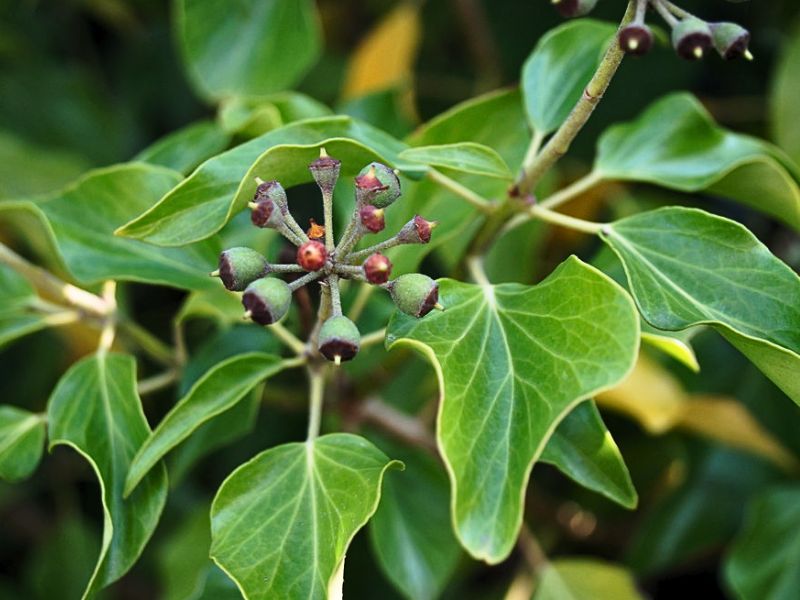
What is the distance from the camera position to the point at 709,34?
0.58 meters

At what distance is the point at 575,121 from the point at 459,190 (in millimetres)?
128

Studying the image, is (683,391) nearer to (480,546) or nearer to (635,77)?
(635,77)

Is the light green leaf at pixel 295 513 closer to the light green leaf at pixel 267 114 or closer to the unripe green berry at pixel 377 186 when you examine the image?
the unripe green berry at pixel 377 186

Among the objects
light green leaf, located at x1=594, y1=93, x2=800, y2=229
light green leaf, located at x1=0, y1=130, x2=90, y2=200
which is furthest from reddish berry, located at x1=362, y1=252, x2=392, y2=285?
light green leaf, located at x1=0, y1=130, x2=90, y2=200

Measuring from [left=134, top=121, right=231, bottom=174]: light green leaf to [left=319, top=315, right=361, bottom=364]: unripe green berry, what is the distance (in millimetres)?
373

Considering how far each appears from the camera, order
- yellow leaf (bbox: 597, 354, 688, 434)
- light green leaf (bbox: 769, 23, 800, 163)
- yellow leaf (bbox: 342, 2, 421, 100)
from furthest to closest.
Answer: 1. yellow leaf (bbox: 342, 2, 421, 100)
2. light green leaf (bbox: 769, 23, 800, 163)
3. yellow leaf (bbox: 597, 354, 688, 434)

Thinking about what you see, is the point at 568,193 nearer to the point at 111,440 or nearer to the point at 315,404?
the point at 315,404

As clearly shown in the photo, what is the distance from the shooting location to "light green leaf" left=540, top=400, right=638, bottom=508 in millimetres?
677

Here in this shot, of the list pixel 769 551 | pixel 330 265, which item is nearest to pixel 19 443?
pixel 330 265

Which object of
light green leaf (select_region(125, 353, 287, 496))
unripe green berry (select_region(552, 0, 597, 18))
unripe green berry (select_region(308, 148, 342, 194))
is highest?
unripe green berry (select_region(552, 0, 597, 18))

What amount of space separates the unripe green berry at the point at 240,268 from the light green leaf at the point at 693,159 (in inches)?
14.7

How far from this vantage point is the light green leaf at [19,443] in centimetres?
75

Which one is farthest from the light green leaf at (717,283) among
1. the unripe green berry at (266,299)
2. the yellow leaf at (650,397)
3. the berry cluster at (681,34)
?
the yellow leaf at (650,397)

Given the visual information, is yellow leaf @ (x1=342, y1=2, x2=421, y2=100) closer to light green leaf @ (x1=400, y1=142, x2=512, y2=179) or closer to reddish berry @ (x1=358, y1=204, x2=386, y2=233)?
light green leaf @ (x1=400, y1=142, x2=512, y2=179)
